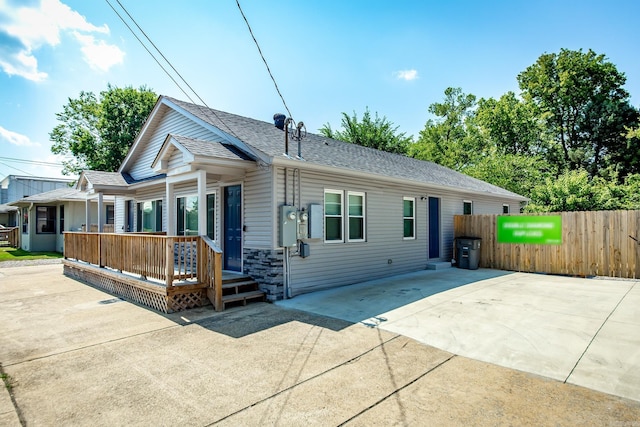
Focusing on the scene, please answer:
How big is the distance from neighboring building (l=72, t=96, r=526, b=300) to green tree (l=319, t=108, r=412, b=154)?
54.4 feet

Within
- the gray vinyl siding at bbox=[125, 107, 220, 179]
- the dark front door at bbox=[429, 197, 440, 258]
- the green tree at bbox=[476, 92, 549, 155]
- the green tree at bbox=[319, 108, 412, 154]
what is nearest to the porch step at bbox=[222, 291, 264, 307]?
the gray vinyl siding at bbox=[125, 107, 220, 179]

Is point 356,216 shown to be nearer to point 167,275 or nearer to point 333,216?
point 333,216

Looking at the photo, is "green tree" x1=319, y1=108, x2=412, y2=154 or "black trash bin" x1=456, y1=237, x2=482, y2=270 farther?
"green tree" x1=319, y1=108, x2=412, y2=154

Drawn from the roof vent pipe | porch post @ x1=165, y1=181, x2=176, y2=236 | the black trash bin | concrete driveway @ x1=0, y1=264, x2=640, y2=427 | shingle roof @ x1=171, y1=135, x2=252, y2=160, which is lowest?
concrete driveway @ x1=0, y1=264, x2=640, y2=427

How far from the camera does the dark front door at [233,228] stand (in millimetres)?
8196

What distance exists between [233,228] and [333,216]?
246 centimetres

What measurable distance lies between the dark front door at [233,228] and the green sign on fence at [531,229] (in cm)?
873

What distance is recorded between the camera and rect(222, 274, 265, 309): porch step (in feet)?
22.3

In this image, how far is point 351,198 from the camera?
9031 millimetres

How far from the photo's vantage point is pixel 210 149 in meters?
7.11

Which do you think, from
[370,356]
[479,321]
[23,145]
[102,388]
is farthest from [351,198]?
[23,145]

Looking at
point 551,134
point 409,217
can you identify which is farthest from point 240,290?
point 551,134

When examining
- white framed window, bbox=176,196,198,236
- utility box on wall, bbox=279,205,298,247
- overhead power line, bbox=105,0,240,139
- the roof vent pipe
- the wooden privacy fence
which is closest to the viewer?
overhead power line, bbox=105,0,240,139

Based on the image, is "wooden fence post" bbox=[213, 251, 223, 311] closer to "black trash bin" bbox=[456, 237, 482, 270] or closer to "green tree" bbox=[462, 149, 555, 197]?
"black trash bin" bbox=[456, 237, 482, 270]
